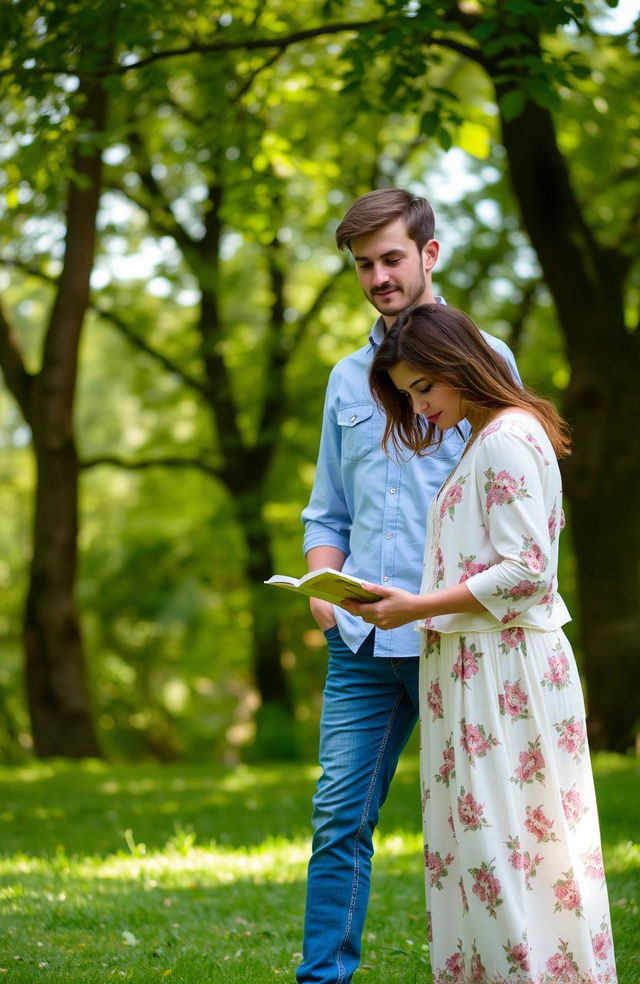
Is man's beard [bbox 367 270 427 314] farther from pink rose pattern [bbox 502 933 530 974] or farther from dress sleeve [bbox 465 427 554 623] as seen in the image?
pink rose pattern [bbox 502 933 530 974]

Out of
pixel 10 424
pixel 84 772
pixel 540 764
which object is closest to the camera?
pixel 540 764

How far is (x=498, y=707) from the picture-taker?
3061 millimetres

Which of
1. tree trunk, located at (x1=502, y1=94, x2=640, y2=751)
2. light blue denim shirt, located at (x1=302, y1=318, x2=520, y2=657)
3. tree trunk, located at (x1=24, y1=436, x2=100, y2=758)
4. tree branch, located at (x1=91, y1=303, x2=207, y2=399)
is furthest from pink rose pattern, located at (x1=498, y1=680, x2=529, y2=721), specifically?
tree branch, located at (x1=91, y1=303, x2=207, y2=399)

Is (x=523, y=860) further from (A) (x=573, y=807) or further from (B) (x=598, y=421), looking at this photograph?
(B) (x=598, y=421)

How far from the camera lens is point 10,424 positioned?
24.6 m

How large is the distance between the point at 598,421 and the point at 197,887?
18.8 ft

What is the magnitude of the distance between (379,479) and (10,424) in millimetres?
22062

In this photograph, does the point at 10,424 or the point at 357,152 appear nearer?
the point at 357,152

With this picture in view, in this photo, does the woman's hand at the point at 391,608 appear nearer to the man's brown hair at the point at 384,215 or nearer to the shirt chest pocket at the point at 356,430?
the shirt chest pocket at the point at 356,430

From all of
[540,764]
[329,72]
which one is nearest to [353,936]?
[540,764]

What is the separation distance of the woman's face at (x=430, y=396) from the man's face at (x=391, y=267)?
354mm

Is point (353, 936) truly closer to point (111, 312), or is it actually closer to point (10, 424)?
point (111, 312)

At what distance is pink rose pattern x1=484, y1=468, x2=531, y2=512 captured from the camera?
119 inches

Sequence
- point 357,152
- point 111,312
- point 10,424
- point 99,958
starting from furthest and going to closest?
point 10,424 < point 111,312 < point 357,152 < point 99,958
